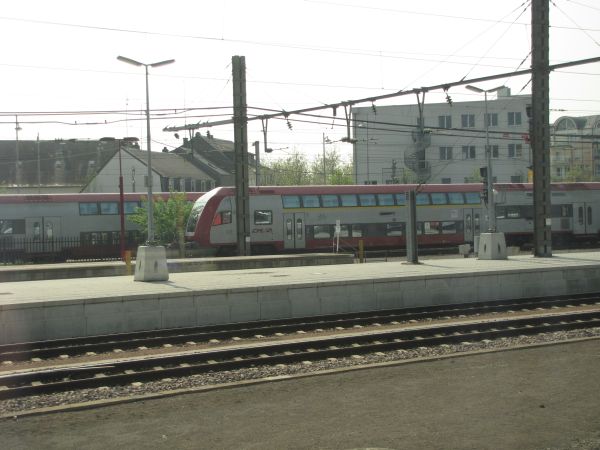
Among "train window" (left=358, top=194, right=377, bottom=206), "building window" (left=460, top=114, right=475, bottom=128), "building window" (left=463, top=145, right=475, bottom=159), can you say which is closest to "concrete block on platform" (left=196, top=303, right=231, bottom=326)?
"train window" (left=358, top=194, right=377, bottom=206)

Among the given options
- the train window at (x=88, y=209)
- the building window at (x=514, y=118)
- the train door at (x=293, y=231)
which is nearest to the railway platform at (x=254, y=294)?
the train door at (x=293, y=231)

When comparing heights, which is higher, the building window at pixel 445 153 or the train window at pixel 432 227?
the building window at pixel 445 153

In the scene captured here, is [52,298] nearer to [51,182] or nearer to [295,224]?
[295,224]

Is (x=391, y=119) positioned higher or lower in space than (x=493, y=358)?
higher

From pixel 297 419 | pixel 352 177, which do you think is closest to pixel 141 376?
pixel 297 419

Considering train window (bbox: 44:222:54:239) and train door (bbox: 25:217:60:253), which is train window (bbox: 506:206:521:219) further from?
train window (bbox: 44:222:54:239)

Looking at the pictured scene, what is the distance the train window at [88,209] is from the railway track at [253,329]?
2309 cm

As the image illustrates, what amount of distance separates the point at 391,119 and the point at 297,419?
219ft

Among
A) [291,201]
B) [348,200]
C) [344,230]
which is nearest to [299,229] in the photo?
[291,201]

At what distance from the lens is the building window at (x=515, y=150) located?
7188 cm

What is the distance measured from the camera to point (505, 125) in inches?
2832

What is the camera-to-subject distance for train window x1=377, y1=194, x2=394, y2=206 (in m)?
36.9

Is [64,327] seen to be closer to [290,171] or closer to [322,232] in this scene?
[322,232]

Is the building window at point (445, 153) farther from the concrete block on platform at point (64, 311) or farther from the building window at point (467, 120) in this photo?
the concrete block on platform at point (64, 311)
